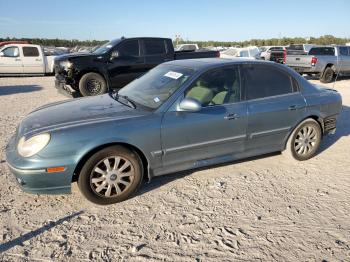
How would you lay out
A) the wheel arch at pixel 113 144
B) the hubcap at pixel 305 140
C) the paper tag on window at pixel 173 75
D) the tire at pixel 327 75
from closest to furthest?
the wheel arch at pixel 113 144, the paper tag on window at pixel 173 75, the hubcap at pixel 305 140, the tire at pixel 327 75

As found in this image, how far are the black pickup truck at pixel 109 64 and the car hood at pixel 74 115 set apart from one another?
518 cm

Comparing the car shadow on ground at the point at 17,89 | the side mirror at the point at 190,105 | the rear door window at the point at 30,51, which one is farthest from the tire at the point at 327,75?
the rear door window at the point at 30,51

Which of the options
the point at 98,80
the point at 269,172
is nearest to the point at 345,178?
the point at 269,172

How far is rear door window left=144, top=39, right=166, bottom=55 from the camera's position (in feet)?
33.8

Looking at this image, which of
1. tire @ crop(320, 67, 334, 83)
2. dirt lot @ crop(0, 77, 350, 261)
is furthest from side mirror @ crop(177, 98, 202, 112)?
tire @ crop(320, 67, 334, 83)

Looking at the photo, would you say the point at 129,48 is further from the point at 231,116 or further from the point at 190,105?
the point at 190,105

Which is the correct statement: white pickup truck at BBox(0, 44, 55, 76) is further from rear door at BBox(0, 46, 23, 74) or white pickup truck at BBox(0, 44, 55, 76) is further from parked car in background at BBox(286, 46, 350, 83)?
parked car in background at BBox(286, 46, 350, 83)

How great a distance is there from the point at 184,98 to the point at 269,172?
A: 169 cm

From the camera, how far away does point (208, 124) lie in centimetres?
400

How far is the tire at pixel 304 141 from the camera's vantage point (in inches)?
192

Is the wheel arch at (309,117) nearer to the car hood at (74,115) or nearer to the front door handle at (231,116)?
the front door handle at (231,116)

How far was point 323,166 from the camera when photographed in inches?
191

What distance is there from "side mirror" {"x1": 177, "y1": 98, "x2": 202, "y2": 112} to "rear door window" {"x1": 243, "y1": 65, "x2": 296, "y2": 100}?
37.6 inches

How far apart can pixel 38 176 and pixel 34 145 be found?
0.32 meters
